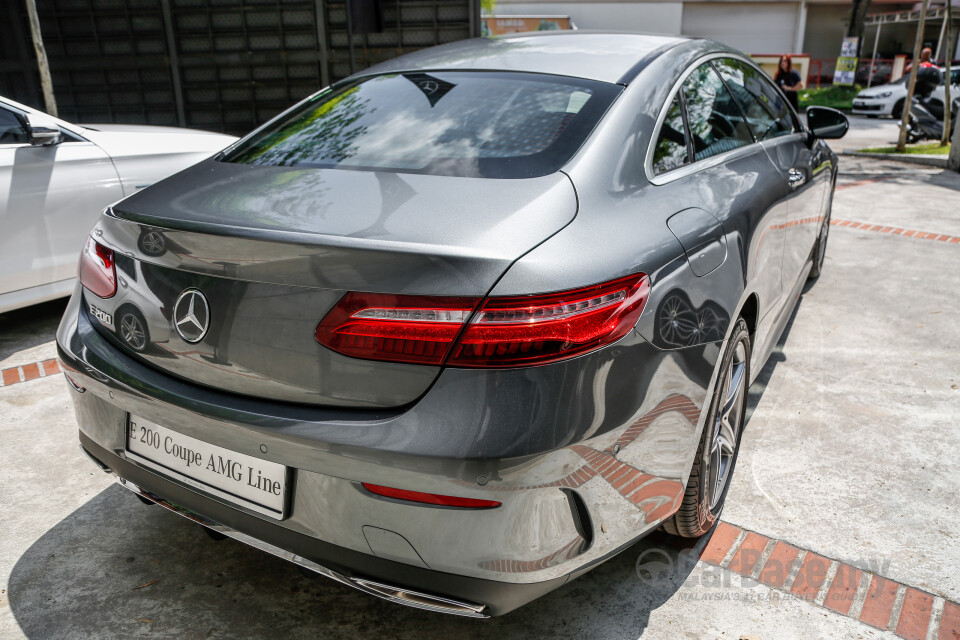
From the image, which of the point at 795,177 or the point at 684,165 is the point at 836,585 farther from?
the point at 795,177

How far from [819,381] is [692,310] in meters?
2.09

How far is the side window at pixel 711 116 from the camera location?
2.39 m

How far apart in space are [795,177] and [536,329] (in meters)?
2.13

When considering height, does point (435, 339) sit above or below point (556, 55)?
below

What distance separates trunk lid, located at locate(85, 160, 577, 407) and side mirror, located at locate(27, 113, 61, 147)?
246cm

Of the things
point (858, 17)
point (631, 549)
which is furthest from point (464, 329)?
point (858, 17)

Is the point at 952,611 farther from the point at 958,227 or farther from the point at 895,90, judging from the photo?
the point at 895,90

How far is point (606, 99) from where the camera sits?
2.10m

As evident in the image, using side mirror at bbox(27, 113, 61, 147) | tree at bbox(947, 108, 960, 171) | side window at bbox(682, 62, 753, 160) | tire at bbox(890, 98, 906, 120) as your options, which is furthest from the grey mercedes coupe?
tire at bbox(890, 98, 906, 120)

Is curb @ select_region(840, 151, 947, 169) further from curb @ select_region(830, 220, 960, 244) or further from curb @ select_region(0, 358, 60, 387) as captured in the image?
curb @ select_region(0, 358, 60, 387)

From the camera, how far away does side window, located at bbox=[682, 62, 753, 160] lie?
2395 millimetres

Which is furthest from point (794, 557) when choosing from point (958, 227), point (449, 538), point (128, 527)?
point (958, 227)

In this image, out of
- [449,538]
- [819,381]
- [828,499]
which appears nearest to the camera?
[449,538]

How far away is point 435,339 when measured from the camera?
4.83 ft
